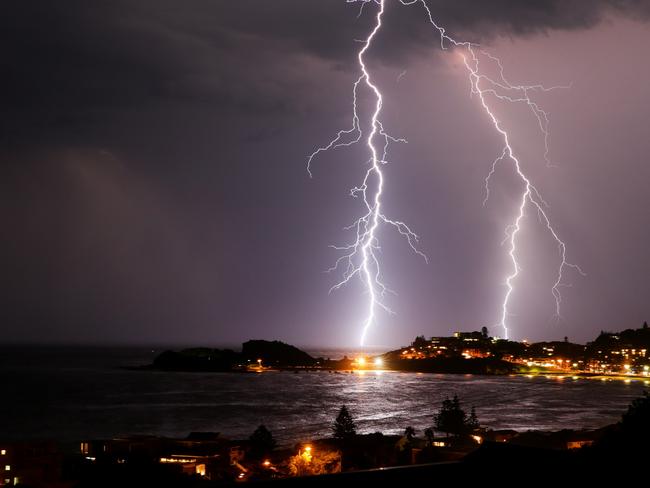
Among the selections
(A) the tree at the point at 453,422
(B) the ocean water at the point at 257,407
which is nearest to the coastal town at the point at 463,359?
(B) the ocean water at the point at 257,407

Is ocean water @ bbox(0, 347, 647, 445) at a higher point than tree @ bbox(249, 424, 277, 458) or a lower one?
lower

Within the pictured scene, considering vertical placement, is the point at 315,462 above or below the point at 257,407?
above

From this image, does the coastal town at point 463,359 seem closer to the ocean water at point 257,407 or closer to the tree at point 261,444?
the ocean water at point 257,407

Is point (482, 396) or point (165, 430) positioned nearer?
point (165, 430)

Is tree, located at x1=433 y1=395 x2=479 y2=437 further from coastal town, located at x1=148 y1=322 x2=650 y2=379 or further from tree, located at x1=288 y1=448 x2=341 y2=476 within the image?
coastal town, located at x1=148 y1=322 x2=650 y2=379

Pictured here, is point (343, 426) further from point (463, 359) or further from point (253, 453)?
point (463, 359)

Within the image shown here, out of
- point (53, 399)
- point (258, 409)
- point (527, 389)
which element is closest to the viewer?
point (258, 409)

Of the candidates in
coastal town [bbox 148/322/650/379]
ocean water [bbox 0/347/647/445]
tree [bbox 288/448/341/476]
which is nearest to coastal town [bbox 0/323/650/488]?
tree [bbox 288/448/341/476]

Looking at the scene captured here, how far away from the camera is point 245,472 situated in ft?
60.0

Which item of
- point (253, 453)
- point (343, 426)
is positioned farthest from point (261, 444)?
point (343, 426)

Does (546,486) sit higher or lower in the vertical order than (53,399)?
higher

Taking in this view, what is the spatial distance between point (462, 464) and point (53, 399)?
158 feet

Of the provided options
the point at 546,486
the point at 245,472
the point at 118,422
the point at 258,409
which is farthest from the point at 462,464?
the point at 258,409

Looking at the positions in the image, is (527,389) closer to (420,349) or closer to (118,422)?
(118,422)
